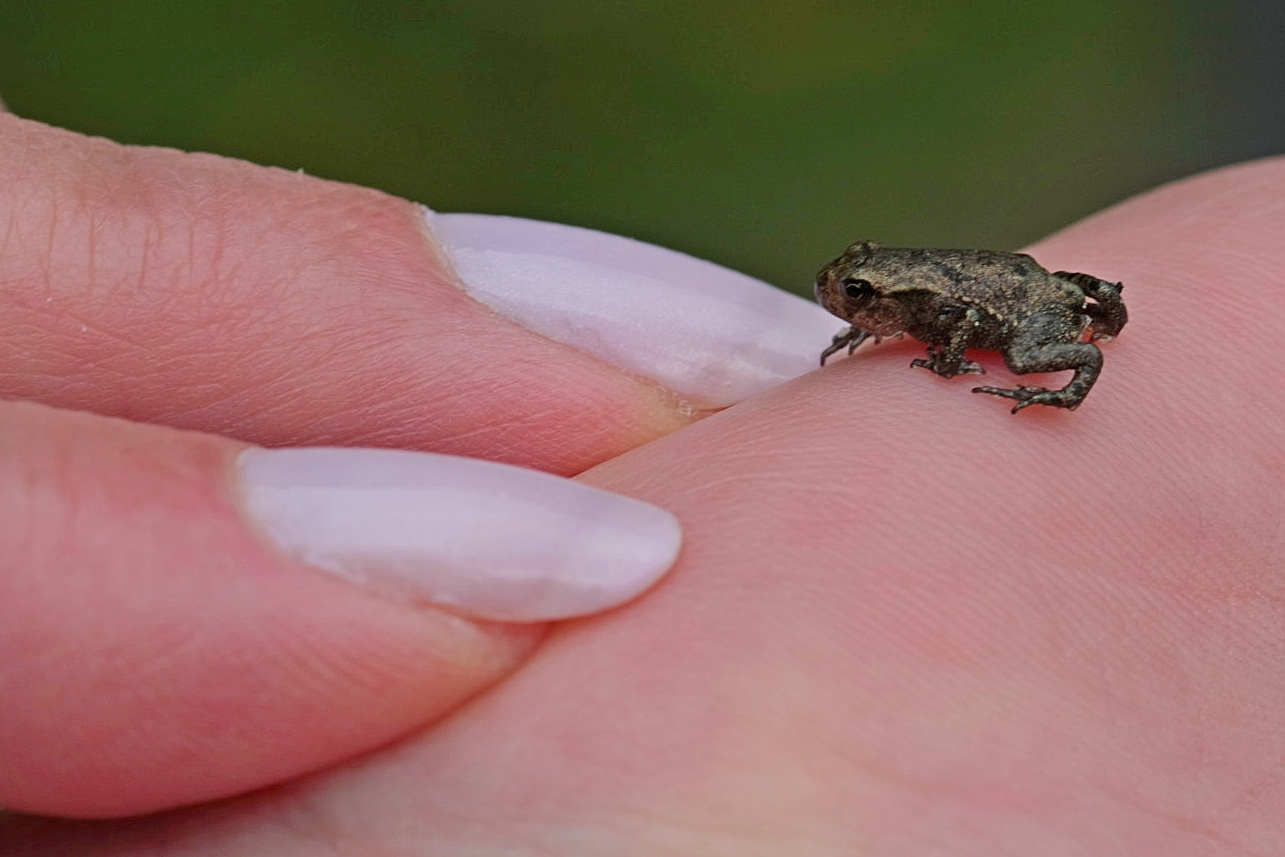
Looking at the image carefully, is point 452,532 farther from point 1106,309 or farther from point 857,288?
point 1106,309

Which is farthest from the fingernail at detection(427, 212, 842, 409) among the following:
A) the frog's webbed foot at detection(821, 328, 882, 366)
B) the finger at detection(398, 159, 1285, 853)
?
the finger at detection(398, 159, 1285, 853)

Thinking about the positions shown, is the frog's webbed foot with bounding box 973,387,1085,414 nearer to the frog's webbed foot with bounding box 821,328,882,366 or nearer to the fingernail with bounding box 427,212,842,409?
the frog's webbed foot with bounding box 821,328,882,366

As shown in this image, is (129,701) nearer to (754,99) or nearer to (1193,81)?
(754,99)

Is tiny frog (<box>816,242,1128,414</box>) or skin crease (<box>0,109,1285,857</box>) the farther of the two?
tiny frog (<box>816,242,1128,414</box>)

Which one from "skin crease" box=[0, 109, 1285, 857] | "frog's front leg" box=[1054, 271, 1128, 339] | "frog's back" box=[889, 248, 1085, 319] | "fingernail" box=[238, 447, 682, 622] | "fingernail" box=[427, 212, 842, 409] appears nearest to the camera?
"skin crease" box=[0, 109, 1285, 857]

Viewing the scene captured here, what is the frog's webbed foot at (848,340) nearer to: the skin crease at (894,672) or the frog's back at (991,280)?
the frog's back at (991,280)

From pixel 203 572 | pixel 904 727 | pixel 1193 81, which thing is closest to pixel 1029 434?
pixel 904 727
